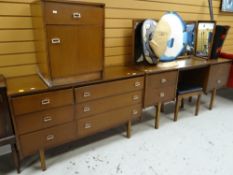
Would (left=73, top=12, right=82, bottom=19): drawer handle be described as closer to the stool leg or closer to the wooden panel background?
the wooden panel background

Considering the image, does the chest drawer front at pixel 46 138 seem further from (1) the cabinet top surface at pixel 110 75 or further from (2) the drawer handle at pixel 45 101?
(1) the cabinet top surface at pixel 110 75

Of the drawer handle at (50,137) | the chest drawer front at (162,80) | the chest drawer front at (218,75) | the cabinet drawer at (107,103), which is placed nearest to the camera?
the drawer handle at (50,137)

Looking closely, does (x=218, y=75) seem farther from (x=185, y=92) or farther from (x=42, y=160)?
(x=42, y=160)

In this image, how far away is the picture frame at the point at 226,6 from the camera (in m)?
3.39

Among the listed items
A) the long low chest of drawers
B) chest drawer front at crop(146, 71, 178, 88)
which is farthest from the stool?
the long low chest of drawers

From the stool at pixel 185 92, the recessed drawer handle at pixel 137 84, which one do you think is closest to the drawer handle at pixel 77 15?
the recessed drawer handle at pixel 137 84

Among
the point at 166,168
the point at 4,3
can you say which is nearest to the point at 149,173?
the point at 166,168

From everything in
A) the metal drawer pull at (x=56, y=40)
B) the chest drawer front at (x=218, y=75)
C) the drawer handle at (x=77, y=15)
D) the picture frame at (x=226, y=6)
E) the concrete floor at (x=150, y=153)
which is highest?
the picture frame at (x=226, y=6)

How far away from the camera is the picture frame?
3.39 metres

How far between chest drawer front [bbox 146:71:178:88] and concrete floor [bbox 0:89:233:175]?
58 centimetres

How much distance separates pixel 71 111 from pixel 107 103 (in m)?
0.37

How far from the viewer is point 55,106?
167 cm

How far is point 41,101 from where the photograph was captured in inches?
→ 62.6

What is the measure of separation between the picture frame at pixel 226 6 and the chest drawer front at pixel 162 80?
1.89 m
